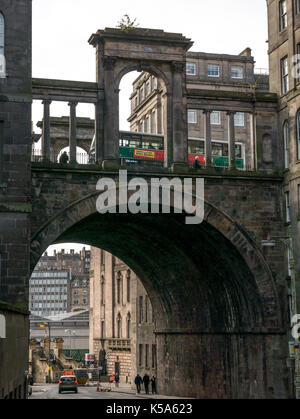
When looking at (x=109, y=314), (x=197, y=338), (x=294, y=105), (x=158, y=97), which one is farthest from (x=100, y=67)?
(x=109, y=314)

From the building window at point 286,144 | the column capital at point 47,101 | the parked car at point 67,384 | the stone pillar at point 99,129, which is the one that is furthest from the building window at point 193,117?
the column capital at point 47,101

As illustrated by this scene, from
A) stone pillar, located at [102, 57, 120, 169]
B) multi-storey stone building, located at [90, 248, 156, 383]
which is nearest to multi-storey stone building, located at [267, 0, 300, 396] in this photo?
stone pillar, located at [102, 57, 120, 169]

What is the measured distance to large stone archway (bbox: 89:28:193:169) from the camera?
129 ft

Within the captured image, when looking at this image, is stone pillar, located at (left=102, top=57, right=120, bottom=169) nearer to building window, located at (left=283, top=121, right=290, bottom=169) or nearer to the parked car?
building window, located at (left=283, top=121, right=290, bottom=169)

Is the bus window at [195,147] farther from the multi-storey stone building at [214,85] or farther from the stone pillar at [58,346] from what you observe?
the stone pillar at [58,346]

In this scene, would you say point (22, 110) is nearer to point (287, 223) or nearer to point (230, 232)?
point (230, 232)

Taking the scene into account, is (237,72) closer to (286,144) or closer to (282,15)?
(282,15)

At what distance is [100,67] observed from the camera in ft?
131

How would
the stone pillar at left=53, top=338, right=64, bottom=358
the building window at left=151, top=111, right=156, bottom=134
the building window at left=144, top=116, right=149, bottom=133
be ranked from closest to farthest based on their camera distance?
the building window at left=151, top=111, right=156, bottom=134
the building window at left=144, top=116, right=149, bottom=133
the stone pillar at left=53, top=338, right=64, bottom=358

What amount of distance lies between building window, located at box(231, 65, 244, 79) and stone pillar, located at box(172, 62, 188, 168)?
37.2 m

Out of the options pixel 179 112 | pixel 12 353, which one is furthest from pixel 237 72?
pixel 12 353

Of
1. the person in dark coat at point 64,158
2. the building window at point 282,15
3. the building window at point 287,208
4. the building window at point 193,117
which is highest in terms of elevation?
the building window at point 193,117

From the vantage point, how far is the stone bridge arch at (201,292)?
40312mm

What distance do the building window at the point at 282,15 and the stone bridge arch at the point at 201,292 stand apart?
442 inches
